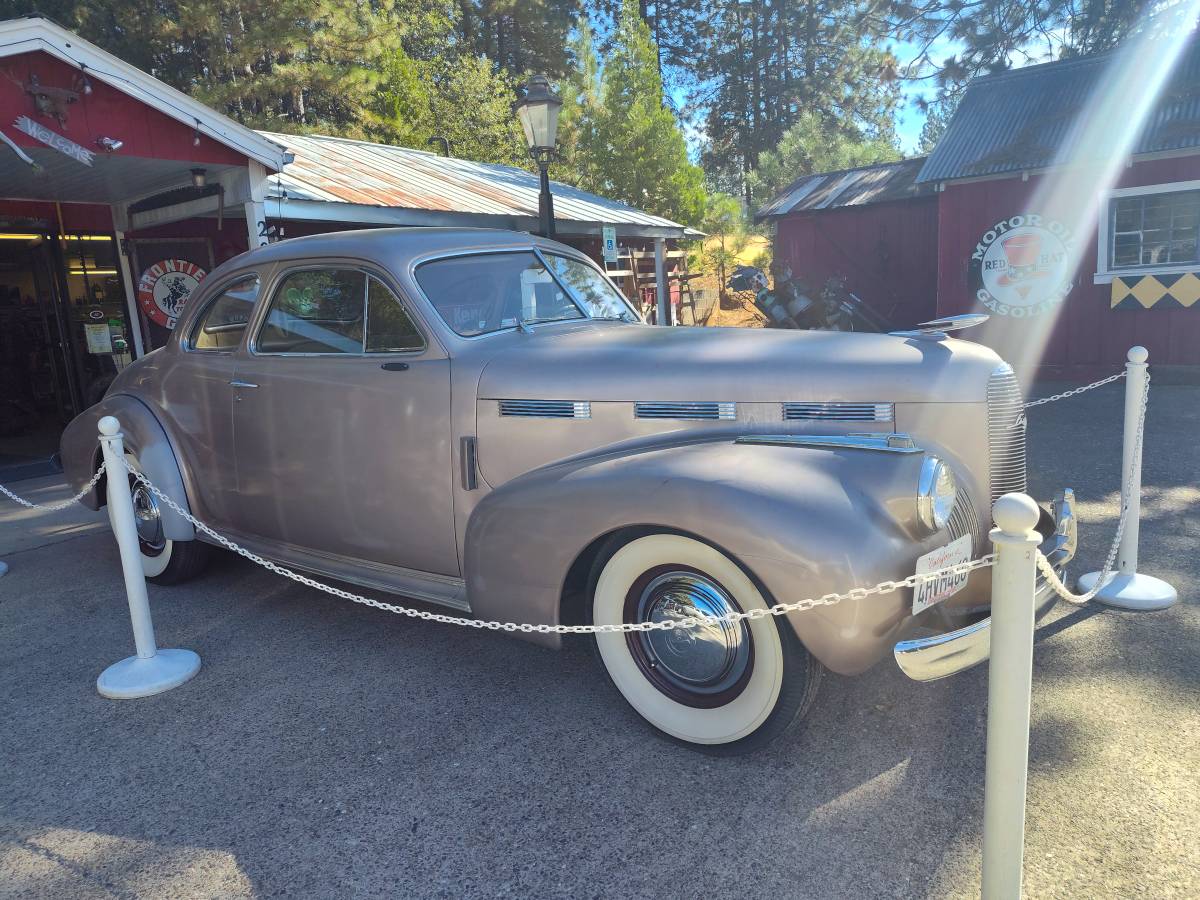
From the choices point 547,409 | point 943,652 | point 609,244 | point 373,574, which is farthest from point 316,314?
point 609,244

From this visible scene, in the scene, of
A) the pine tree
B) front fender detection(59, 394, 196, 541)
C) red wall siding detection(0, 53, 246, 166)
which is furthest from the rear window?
the pine tree

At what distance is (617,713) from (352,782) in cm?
99

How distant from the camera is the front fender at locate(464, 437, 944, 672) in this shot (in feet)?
8.10

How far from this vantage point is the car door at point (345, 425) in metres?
3.51

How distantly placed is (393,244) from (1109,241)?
10188mm

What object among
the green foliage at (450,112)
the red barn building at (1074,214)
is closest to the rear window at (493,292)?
the red barn building at (1074,214)

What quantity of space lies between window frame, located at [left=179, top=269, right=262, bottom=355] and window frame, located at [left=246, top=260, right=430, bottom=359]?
0.05 metres

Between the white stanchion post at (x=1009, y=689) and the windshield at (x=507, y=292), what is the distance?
95.1 inches

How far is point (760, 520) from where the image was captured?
2521mm

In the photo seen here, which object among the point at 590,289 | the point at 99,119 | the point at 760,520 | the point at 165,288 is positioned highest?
the point at 99,119

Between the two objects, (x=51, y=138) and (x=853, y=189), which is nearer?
(x=51, y=138)

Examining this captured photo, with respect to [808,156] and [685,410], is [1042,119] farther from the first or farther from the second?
[808,156]

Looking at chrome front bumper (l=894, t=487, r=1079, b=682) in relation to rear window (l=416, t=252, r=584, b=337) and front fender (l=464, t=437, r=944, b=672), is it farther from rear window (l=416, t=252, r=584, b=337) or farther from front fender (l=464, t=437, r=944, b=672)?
rear window (l=416, t=252, r=584, b=337)

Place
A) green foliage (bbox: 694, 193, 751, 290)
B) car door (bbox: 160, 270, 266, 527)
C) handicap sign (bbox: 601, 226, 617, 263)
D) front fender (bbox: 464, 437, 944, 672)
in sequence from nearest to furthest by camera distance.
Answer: front fender (bbox: 464, 437, 944, 672) → car door (bbox: 160, 270, 266, 527) → handicap sign (bbox: 601, 226, 617, 263) → green foliage (bbox: 694, 193, 751, 290)
